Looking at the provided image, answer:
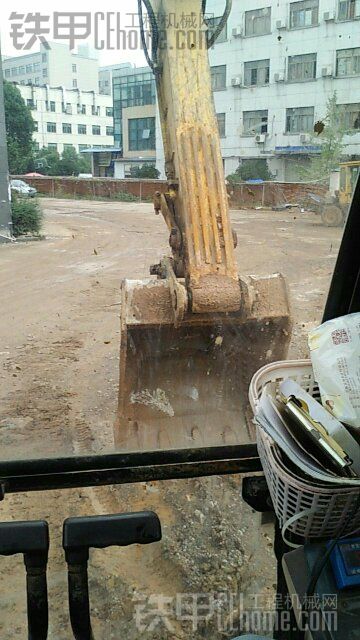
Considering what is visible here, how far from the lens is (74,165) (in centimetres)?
189

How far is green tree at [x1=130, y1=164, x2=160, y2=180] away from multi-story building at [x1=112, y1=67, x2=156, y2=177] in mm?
26

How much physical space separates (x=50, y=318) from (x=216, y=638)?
3.27 m

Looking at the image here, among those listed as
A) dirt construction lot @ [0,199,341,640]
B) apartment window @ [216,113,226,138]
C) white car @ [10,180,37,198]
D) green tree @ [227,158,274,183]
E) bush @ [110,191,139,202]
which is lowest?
dirt construction lot @ [0,199,341,640]

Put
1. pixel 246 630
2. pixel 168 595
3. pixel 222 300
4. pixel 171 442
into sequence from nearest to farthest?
pixel 246 630, pixel 168 595, pixel 171 442, pixel 222 300

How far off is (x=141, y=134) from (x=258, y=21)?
543 mm

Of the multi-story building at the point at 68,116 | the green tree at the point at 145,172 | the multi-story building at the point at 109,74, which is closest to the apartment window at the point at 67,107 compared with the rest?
the multi-story building at the point at 68,116

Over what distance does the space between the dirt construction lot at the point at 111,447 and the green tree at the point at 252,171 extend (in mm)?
163

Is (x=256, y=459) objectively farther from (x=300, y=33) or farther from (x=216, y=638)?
(x=300, y=33)

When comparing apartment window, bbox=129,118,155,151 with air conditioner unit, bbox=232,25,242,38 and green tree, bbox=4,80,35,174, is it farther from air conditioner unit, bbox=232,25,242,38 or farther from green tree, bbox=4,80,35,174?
air conditioner unit, bbox=232,25,242,38

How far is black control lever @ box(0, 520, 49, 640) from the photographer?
1.14 m

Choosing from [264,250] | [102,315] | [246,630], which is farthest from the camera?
[102,315]

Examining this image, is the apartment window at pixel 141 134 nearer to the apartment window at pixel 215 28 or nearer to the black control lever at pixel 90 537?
the apartment window at pixel 215 28

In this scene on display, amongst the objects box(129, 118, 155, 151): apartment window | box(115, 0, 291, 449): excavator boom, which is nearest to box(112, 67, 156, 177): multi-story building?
box(129, 118, 155, 151): apartment window

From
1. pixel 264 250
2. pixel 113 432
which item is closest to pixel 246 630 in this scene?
pixel 113 432
